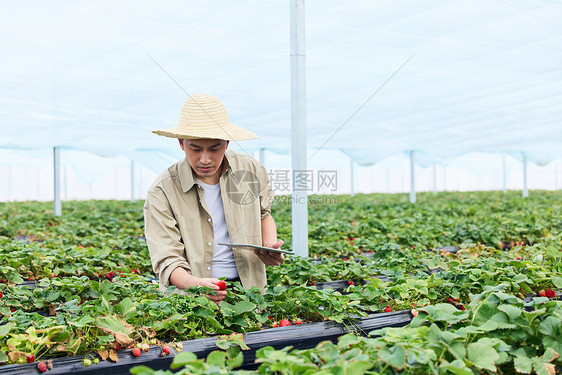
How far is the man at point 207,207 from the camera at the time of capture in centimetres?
253

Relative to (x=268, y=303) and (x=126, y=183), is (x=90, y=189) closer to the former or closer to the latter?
(x=126, y=183)

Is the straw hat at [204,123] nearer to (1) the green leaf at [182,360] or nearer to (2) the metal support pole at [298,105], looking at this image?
(2) the metal support pole at [298,105]

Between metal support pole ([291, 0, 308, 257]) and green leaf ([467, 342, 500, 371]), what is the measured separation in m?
2.17

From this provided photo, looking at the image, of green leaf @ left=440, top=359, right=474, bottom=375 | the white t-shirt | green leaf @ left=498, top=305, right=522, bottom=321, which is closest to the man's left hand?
the white t-shirt

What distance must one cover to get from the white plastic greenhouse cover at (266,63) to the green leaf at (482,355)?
335 centimetres

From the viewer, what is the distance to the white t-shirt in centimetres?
277

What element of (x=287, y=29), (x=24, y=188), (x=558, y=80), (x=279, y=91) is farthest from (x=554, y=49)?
(x=24, y=188)

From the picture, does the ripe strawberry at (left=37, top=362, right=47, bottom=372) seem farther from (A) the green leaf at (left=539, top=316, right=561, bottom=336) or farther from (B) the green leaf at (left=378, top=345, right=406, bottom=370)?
(A) the green leaf at (left=539, top=316, right=561, bottom=336)

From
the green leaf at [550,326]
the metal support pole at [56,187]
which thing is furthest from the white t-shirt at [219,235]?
the metal support pole at [56,187]

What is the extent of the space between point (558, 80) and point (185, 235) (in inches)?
257

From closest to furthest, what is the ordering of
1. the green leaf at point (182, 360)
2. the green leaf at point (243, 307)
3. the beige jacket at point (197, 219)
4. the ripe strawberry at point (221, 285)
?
1. the green leaf at point (182, 360)
2. the green leaf at point (243, 307)
3. the ripe strawberry at point (221, 285)
4. the beige jacket at point (197, 219)

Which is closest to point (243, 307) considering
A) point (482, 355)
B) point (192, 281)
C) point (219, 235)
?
point (192, 281)

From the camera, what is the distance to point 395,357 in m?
1.42

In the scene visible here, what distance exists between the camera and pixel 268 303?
242 centimetres
